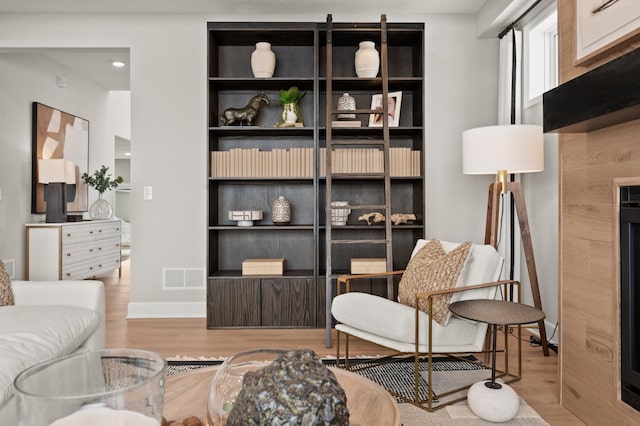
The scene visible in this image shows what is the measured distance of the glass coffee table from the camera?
1.05 m

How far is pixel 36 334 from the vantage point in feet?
5.63

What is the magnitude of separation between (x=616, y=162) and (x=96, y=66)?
218 inches

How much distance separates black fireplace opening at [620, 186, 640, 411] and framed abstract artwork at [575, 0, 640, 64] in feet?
1.79

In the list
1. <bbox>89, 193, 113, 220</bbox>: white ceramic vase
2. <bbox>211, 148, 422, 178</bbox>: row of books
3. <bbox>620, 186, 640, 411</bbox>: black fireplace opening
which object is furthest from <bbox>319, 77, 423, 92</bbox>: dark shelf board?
<bbox>89, 193, 113, 220</bbox>: white ceramic vase

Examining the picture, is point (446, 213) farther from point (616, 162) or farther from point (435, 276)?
point (616, 162)

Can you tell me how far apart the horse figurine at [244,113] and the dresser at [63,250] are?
2.38 m

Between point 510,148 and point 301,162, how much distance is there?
1672mm

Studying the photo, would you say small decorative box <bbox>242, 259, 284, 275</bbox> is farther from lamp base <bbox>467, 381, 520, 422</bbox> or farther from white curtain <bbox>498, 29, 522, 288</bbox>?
lamp base <bbox>467, 381, 520, 422</bbox>

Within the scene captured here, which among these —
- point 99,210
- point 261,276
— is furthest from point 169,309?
point 99,210

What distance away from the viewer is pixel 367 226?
377 centimetres

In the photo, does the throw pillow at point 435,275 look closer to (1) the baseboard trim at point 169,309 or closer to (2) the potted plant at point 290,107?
(2) the potted plant at point 290,107

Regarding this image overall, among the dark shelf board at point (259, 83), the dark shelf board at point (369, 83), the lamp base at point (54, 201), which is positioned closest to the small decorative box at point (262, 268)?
the dark shelf board at point (259, 83)

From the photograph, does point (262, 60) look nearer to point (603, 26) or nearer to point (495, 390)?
point (603, 26)

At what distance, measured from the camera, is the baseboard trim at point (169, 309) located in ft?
13.4
